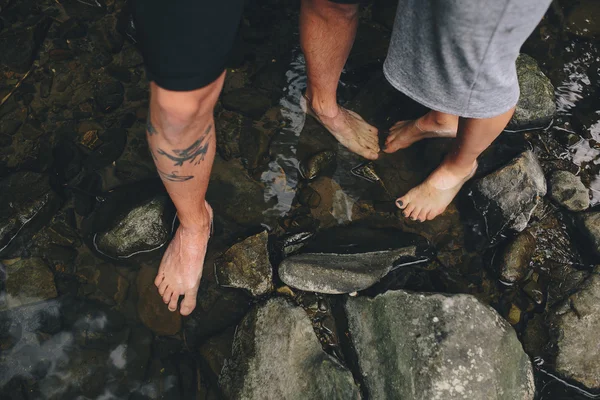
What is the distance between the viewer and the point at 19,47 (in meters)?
3.22

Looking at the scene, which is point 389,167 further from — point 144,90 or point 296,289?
point 144,90

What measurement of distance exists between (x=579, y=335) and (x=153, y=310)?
→ 213 centimetres

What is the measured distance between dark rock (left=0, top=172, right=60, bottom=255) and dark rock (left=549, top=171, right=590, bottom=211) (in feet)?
9.21

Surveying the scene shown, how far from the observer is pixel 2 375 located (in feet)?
7.83

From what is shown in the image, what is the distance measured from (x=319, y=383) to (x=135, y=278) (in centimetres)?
114

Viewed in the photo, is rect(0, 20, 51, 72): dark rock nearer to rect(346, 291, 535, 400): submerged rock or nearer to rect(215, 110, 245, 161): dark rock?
rect(215, 110, 245, 161): dark rock

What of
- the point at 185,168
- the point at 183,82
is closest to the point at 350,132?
the point at 185,168

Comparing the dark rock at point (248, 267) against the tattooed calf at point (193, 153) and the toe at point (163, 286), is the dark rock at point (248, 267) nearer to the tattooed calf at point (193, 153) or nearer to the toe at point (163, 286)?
the toe at point (163, 286)

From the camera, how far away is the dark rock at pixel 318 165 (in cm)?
294

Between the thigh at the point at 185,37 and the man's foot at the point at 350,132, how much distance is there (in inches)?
51.5

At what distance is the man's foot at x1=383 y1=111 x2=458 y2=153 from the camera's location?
9.43 feet

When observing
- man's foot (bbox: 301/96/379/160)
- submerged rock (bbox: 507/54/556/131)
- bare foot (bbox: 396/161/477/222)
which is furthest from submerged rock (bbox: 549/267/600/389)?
man's foot (bbox: 301/96/379/160)

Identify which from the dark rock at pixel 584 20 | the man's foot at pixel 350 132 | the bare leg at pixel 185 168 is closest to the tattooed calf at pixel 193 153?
the bare leg at pixel 185 168

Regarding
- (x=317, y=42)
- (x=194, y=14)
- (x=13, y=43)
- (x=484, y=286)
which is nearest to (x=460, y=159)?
(x=484, y=286)
